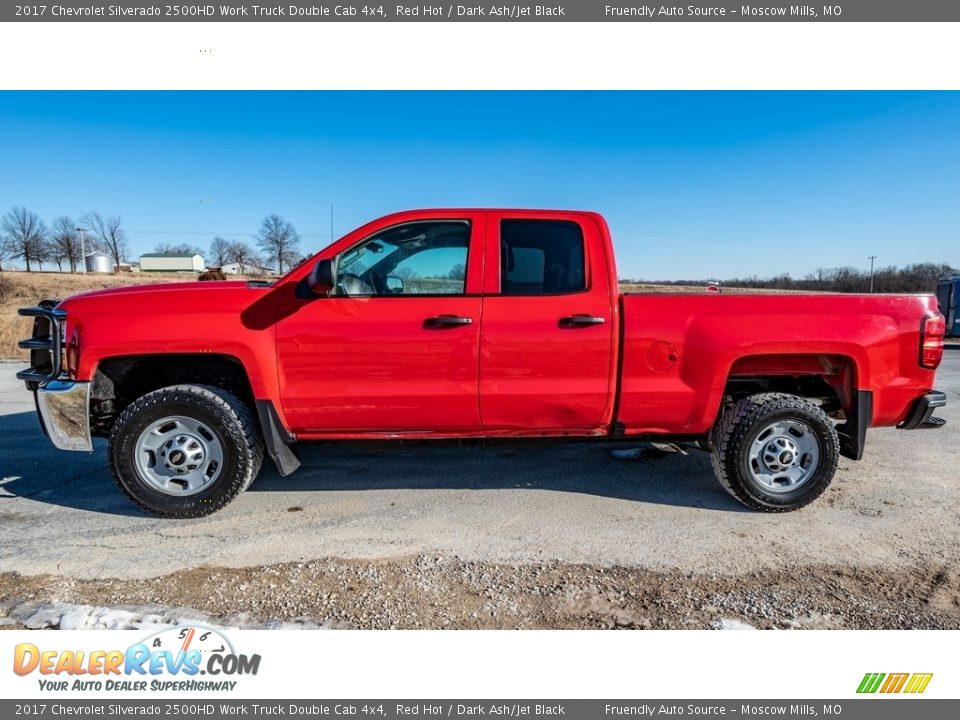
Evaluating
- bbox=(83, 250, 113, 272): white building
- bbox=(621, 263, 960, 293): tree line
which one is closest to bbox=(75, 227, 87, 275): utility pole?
bbox=(83, 250, 113, 272): white building

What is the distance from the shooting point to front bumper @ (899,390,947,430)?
11.8ft

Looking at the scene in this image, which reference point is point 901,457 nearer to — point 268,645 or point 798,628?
point 798,628

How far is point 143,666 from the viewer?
2.24 m

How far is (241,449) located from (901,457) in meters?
5.38

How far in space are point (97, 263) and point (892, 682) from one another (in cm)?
9915

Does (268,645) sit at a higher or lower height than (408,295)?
lower

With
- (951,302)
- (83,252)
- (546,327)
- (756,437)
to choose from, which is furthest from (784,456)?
(83,252)

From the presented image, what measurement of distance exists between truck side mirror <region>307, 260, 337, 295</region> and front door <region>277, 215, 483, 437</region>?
144 mm

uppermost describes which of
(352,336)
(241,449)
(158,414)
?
(352,336)

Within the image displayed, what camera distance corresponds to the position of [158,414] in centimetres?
339

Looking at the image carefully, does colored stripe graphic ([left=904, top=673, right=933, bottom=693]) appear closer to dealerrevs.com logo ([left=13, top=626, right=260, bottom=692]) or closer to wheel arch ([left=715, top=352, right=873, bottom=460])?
wheel arch ([left=715, top=352, right=873, bottom=460])

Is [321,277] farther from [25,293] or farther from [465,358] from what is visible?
[25,293]

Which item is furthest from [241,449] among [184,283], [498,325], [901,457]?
[901,457]

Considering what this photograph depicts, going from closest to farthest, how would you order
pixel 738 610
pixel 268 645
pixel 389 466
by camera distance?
pixel 268 645
pixel 738 610
pixel 389 466
